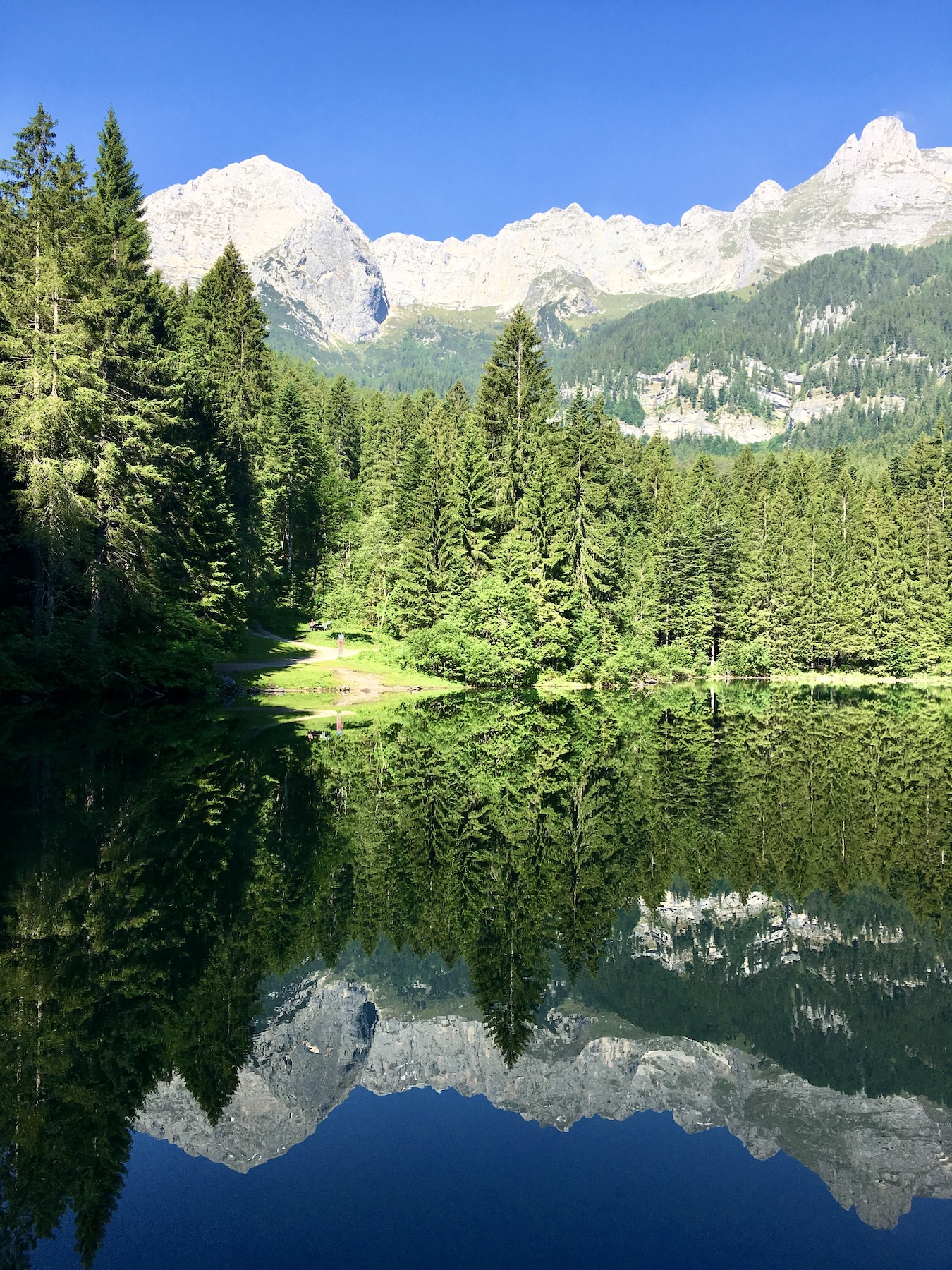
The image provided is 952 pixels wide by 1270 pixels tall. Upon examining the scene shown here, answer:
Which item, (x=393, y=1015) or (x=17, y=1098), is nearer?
(x=17, y=1098)

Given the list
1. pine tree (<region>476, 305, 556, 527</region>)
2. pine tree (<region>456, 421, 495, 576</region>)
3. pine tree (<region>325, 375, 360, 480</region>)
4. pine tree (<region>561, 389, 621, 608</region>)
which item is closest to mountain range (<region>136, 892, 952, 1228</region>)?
pine tree (<region>456, 421, 495, 576</region>)

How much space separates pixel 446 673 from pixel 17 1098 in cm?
4746

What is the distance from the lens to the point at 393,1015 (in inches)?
380

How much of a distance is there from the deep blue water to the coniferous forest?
1182 inches

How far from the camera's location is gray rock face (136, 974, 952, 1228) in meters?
7.27

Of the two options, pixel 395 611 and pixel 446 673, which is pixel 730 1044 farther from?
pixel 395 611

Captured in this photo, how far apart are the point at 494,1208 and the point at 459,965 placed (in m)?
4.21

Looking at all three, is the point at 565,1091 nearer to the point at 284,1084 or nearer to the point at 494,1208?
the point at 494,1208

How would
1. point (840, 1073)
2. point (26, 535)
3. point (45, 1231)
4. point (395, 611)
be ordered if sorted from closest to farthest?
point (45, 1231)
point (840, 1073)
point (26, 535)
point (395, 611)

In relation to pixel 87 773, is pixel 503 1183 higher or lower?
higher

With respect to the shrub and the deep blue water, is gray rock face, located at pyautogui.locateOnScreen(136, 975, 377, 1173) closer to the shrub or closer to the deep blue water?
the deep blue water

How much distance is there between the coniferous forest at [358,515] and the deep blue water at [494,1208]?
30.0 m

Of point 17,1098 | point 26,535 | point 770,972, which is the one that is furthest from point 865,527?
point 17,1098

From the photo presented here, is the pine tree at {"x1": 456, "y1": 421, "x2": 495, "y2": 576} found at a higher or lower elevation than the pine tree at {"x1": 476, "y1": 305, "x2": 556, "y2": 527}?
lower
